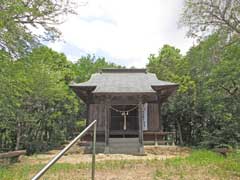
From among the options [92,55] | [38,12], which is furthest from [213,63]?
[92,55]

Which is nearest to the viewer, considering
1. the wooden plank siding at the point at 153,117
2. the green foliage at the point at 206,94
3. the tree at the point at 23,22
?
the tree at the point at 23,22

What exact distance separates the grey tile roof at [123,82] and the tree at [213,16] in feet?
11.4

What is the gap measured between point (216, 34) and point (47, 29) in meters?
6.62

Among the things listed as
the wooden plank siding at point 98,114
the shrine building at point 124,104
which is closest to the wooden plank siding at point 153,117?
the shrine building at point 124,104

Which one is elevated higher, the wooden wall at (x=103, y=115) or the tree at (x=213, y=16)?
the tree at (x=213, y=16)

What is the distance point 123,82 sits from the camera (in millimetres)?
15344

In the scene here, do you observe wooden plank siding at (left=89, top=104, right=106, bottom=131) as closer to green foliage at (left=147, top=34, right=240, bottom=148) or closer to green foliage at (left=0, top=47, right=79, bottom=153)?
green foliage at (left=0, top=47, right=79, bottom=153)

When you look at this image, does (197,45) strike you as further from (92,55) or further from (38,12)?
(92,55)

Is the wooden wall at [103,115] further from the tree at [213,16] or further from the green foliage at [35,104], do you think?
the tree at [213,16]

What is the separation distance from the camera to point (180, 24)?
12.0m

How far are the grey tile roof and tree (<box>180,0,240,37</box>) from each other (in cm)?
347

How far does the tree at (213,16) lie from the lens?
424 inches

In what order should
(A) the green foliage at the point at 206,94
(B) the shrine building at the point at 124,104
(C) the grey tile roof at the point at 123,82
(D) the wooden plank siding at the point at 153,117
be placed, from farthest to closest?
(D) the wooden plank siding at the point at 153,117 → (C) the grey tile roof at the point at 123,82 → (B) the shrine building at the point at 124,104 → (A) the green foliage at the point at 206,94

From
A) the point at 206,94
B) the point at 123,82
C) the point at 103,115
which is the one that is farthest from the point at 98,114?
the point at 206,94
